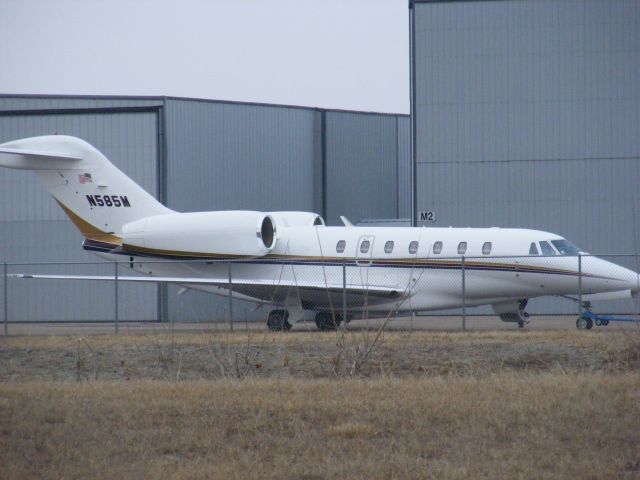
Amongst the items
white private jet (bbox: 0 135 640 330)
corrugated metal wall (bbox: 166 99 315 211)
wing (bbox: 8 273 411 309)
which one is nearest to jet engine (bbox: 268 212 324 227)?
white private jet (bbox: 0 135 640 330)

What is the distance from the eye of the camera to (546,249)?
2319cm

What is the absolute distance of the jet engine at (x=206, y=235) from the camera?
25.3m

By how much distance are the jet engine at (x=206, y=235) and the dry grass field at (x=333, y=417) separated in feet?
33.8

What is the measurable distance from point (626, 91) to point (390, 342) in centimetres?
1707

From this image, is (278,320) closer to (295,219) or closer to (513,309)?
(295,219)

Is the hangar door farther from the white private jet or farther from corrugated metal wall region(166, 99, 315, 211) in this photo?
the white private jet

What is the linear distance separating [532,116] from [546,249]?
→ 28.1 feet

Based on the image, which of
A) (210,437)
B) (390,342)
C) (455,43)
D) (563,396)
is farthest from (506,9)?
(210,437)

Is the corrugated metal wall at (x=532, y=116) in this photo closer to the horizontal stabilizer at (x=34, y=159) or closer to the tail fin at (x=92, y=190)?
the tail fin at (x=92, y=190)

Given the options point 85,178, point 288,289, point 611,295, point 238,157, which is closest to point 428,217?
point 238,157

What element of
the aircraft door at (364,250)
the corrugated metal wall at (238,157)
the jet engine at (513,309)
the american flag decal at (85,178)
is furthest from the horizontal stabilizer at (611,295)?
the corrugated metal wall at (238,157)

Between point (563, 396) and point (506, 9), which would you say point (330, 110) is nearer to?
point (506, 9)

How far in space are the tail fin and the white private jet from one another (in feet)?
0.09

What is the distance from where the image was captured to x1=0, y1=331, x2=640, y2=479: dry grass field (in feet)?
28.1
